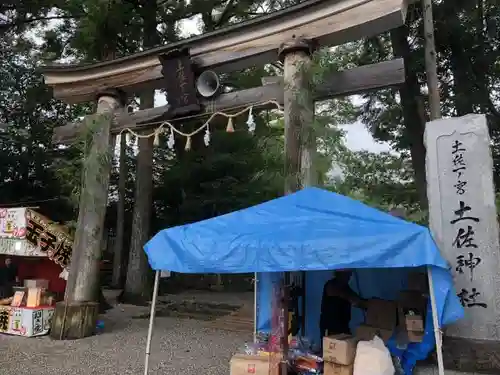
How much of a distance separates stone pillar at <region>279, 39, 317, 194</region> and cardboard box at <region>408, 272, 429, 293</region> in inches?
76.6

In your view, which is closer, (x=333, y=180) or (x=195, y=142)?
(x=333, y=180)

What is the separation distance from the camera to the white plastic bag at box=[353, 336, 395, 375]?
4168 mm

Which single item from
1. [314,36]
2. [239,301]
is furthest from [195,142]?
[314,36]

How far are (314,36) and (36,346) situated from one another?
6.69 metres

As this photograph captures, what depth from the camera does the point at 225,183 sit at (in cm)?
1325

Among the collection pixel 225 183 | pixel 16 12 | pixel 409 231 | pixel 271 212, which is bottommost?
pixel 409 231

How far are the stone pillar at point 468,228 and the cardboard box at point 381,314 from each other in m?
0.91

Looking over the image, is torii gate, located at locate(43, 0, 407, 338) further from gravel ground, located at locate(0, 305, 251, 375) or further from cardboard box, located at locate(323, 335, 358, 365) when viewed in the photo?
cardboard box, located at locate(323, 335, 358, 365)

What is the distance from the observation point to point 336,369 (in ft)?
14.4

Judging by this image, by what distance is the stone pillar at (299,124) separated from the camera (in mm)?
6402

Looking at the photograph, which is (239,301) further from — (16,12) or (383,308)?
(16,12)

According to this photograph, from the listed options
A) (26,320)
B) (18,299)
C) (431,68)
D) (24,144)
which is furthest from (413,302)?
(24,144)

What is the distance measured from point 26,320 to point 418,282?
664 centimetres

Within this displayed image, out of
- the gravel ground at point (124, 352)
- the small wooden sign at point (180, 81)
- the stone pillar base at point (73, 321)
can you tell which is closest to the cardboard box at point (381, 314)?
the gravel ground at point (124, 352)
